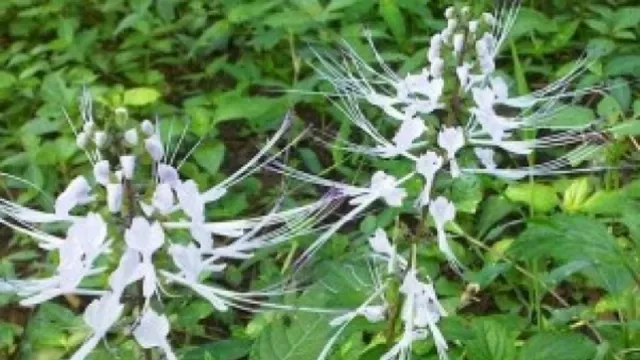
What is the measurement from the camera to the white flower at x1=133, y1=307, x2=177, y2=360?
1179mm

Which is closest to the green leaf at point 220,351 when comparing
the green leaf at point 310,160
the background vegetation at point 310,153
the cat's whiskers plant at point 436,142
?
the background vegetation at point 310,153

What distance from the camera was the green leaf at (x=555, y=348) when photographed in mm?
1646

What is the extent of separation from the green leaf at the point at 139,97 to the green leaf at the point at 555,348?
4.36 ft

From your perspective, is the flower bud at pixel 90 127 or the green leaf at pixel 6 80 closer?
the flower bud at pixel 90 127

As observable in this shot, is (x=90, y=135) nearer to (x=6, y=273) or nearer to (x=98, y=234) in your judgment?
(x=98, y=234)

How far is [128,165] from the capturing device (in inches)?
45.6

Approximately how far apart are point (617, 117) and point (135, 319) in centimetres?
134

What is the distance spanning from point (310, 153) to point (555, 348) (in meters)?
1.23

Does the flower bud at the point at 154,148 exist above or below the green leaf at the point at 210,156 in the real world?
above

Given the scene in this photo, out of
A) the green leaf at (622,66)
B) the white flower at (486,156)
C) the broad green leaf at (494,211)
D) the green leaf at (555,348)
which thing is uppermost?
the white flower at (486,156)

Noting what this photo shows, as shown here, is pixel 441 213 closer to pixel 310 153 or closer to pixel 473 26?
pixel 473 26

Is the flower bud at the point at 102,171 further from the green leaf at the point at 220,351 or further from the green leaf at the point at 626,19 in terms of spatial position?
the green leaf at the point at 626,19

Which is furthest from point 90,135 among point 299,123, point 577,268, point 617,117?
point 299,123

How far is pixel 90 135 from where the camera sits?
3.94 ft
